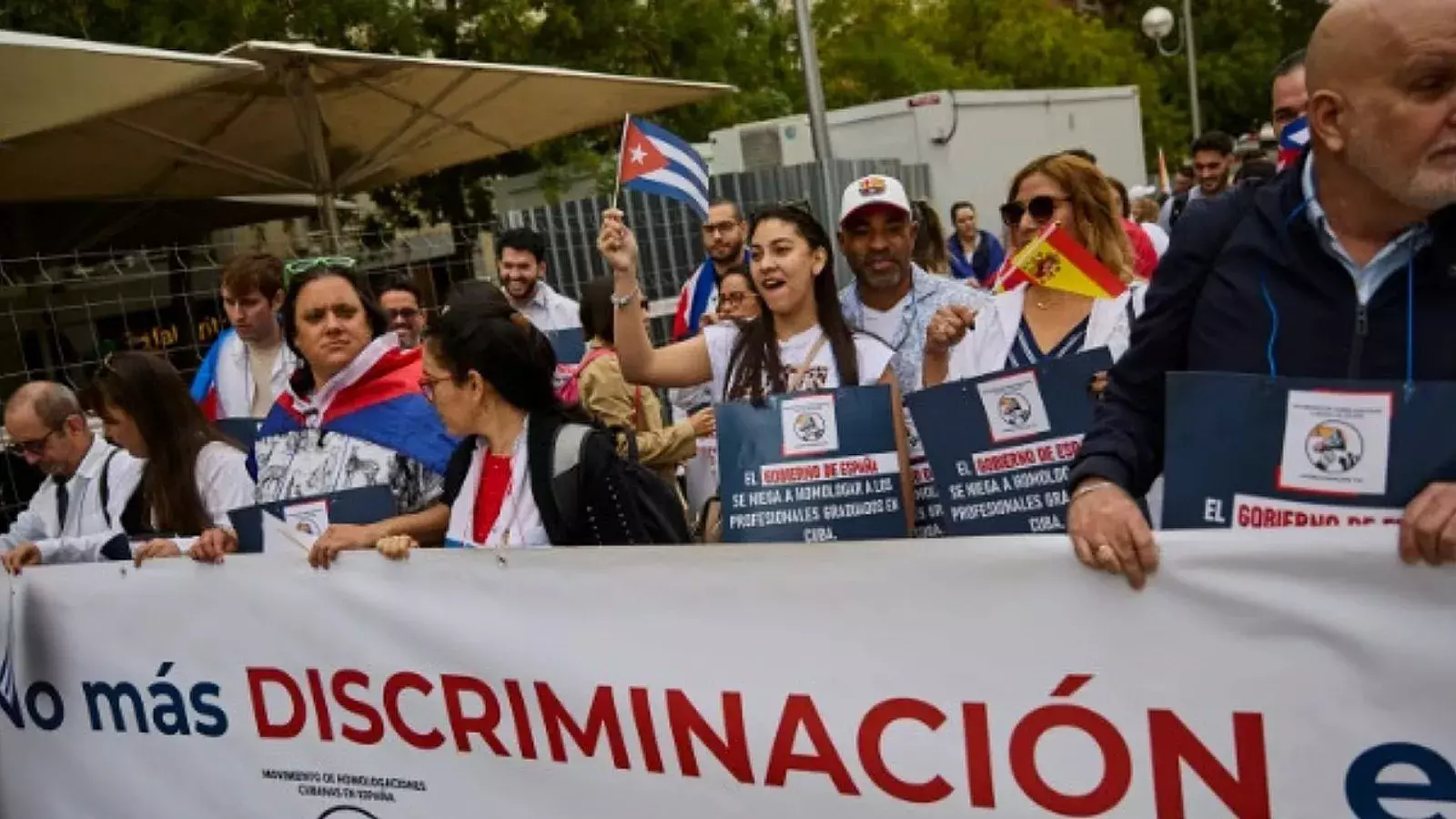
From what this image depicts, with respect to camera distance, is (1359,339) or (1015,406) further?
(1015,406)

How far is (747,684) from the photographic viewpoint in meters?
2.52

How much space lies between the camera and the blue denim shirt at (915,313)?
3.86 m

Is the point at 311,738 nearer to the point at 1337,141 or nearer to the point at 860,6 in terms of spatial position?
the point at 1337,141

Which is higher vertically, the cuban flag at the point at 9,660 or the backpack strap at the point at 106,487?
the backpack strap at the point at 106,487

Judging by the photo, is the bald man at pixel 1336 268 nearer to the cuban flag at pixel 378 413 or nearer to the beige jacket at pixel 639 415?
the cuban flag at pixel 378 413

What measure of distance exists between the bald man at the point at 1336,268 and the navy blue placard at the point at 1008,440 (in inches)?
28.9

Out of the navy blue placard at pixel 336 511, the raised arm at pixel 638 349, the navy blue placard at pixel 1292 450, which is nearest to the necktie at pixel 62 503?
the navy blue placard at pixel 336 511

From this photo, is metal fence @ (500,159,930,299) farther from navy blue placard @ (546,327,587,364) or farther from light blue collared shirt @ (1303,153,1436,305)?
light blue collared shirt @ (1303,153,1436,305)

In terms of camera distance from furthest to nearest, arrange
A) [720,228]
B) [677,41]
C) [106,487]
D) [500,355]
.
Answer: [677,41] → [720,228] → [106,487] → [500,355]

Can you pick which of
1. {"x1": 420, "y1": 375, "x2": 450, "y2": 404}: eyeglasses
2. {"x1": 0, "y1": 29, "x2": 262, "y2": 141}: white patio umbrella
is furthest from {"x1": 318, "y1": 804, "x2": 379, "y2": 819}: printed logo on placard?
{"x1": 0, "y1": 29, "x2": 262, "y2": 141}: white patio umbrella

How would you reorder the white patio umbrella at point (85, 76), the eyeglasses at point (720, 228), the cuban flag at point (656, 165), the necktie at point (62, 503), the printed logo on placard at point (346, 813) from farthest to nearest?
the white patio umbrella at point (85, 76) → the eyeglasses at point (720, 228) → the cuban flag at point (656, 165) → the necktie at point (62, 503) → the printed logo on placard at point (346, 813)

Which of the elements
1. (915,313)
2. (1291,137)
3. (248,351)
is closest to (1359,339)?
(915,313)

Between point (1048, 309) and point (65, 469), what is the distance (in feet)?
10.2

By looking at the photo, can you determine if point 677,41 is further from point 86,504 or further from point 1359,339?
point 1359,339
